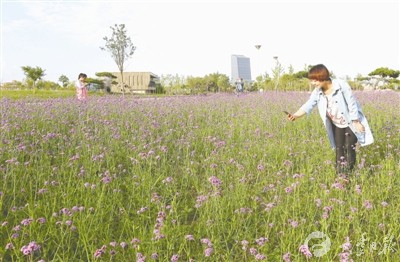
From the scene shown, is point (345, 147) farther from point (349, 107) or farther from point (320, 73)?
point (320, 73)

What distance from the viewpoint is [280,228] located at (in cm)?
300

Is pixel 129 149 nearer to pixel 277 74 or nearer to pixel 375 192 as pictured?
pixel 375 192

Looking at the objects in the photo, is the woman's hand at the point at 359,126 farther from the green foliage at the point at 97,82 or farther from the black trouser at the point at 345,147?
the green foliage at the point at 97,82

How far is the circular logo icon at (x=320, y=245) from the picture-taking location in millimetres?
2591

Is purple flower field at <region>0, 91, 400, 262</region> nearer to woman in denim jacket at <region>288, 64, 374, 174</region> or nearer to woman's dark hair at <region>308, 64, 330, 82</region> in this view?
woman in denim jacket at <region>288, 64, 374, 174</region>

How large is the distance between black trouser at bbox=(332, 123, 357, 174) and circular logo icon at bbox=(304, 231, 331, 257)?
1.53 metres

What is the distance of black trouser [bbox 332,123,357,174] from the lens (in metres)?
4.21

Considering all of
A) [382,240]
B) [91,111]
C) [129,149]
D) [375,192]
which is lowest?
[382,240]

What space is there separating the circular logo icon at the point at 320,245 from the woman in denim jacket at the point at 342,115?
1.48 meters

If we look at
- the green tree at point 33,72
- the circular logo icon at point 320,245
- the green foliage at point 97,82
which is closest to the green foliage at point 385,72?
the green foliage at point 97,82

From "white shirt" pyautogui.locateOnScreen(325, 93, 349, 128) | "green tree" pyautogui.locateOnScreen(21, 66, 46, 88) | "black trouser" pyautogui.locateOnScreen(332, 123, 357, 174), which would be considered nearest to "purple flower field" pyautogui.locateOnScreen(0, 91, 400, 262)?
"black trouser" pyautogui.locateOnScreen(332, 123, 357, 174)

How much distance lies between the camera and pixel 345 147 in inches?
171

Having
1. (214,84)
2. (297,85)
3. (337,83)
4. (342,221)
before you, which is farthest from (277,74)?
(342,221)

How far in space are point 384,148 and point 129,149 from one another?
3.94 m
